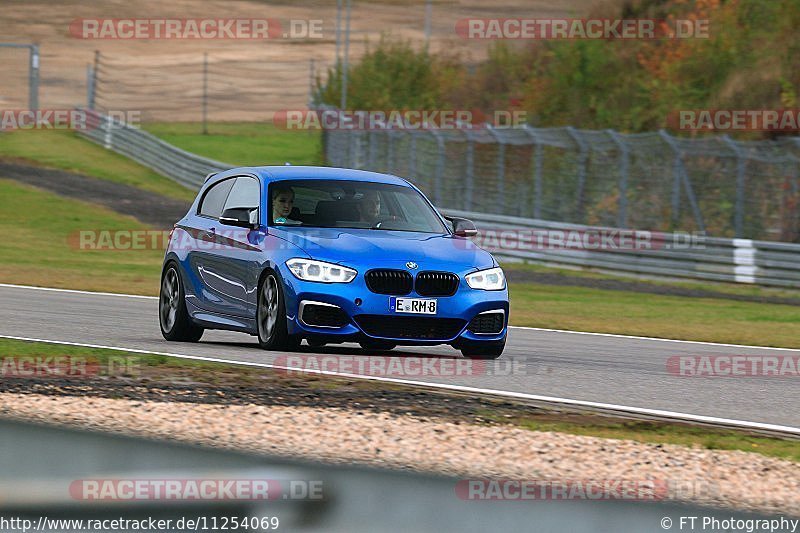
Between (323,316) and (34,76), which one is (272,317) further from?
(34,76)

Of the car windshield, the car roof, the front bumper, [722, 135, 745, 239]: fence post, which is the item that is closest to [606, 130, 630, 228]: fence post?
[722, 135, 745, 239]: fence post

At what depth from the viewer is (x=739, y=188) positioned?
96.5ft

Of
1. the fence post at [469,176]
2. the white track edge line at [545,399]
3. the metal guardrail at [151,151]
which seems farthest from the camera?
the metal guardrail at [151,151]

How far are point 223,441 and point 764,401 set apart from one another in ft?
14.9

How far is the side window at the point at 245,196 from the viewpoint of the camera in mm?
13546

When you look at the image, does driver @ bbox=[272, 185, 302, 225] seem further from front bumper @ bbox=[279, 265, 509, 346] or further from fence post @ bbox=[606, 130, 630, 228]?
fence post @ bbox=[606, 130, 630, 228]

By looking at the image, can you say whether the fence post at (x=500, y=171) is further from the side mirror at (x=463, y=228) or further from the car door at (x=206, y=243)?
the side mirror at (x=463, y=228)

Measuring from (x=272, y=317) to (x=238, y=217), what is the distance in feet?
3.15

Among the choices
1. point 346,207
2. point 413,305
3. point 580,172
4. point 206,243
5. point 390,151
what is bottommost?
point 413,305

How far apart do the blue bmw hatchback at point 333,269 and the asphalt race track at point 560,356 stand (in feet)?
1.29

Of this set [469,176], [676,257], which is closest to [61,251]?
[469,176]

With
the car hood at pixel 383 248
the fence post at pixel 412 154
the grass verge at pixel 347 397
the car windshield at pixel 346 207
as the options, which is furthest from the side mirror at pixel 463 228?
the fence post at pixel 412 154

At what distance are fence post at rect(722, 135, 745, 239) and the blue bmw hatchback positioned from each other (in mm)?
16306

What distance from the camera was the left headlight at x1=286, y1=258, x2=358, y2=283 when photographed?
12352 millimetres
